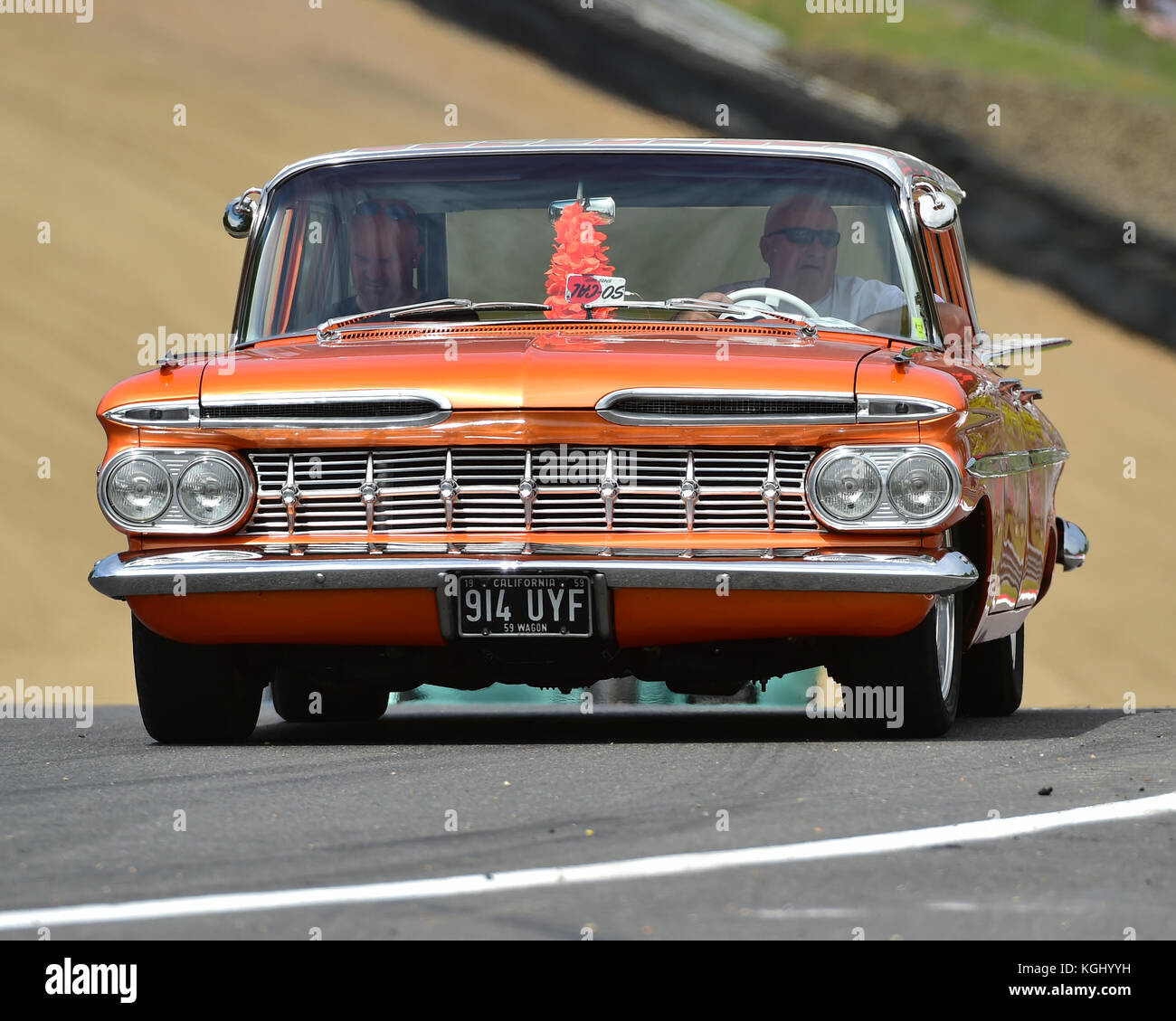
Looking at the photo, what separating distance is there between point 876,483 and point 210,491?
2.03 meters

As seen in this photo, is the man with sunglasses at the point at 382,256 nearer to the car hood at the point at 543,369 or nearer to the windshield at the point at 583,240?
the windshield at the point at 583,240

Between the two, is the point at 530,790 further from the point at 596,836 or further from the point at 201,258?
the point at 201,258

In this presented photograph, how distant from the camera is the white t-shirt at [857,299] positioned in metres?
7.91

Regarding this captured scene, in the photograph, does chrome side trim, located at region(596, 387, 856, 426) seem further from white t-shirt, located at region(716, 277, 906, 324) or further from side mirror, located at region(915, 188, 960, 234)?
side mirror, located at region(915, 188, 960, 234)

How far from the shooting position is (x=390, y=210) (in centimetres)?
832

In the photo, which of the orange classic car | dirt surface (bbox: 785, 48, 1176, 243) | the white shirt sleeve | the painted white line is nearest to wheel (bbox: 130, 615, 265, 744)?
the orange classic car

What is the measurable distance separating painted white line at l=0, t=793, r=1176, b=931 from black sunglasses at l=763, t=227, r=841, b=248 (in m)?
2.97

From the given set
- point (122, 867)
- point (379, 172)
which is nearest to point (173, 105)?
point (379, 172)

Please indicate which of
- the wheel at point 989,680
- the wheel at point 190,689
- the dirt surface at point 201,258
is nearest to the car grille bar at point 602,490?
the wheel at point 190,689

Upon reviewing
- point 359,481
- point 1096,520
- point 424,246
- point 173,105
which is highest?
point 173,105

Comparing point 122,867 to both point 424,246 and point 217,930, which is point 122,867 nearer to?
point 217,930
